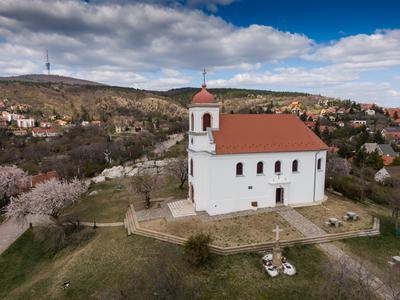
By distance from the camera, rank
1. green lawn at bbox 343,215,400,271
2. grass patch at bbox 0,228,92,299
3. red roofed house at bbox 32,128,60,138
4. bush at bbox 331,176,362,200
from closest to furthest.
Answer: green lawn at bbox 343,215,400,271 < grass patch at bbox 0,228,92,299 < bush at bbox 331,176,362,200 < red roofed house at bbox 32,128,60,138

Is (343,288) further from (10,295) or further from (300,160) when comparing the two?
(10,295)

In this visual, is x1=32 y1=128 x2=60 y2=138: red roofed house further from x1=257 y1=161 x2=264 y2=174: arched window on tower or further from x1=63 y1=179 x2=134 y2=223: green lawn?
x1=257 y1=161 x2=264 y2=174: arched window on tower

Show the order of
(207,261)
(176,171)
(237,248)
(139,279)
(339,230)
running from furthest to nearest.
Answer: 1. (176,171)
2. (339,230)
3. (237,248)
4. (207,261)
5. (139,279)

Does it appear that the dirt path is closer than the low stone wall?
No

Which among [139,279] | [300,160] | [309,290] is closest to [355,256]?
[309,290]

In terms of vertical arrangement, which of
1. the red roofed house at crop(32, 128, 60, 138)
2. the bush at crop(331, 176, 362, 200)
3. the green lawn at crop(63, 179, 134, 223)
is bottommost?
the green lawn at crop(63, 179, 134, 223)

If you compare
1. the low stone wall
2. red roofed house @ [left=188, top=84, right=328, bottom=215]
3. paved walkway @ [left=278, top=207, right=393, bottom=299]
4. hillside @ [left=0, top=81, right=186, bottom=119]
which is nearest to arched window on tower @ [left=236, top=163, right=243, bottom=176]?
red roofed house @ [left=188, top=84, right=328, bottom=215]

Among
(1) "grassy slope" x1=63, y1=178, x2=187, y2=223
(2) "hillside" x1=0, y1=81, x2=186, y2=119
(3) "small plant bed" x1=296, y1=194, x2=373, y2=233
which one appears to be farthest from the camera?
(2) "hillside" x1=0, y1=81, x2=186, y2=119

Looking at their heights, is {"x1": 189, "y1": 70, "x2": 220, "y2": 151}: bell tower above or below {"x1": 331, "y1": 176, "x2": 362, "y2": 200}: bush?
above
